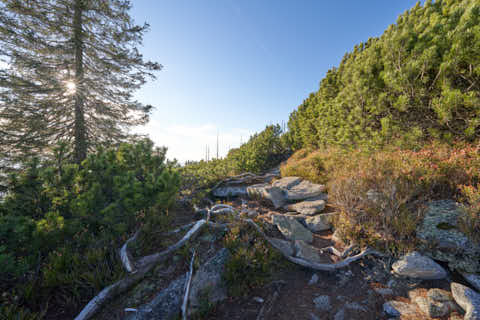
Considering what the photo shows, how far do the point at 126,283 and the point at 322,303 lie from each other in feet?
9.65

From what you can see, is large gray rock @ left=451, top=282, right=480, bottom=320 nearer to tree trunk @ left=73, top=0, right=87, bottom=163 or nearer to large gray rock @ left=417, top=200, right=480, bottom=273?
large gray rock @ left=417, top=200, right=480, bottom=273

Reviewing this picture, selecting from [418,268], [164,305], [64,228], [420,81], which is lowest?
[164,305]

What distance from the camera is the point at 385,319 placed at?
216cm

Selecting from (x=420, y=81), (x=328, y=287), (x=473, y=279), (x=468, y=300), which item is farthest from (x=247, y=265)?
(x=420, y=81)

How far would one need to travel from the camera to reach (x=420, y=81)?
4.95m

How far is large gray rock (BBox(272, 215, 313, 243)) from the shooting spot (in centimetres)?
380

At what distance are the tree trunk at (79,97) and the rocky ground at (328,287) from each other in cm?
609

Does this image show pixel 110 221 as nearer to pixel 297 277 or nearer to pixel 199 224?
pixel 199 224

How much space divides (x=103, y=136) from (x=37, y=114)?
1.93m

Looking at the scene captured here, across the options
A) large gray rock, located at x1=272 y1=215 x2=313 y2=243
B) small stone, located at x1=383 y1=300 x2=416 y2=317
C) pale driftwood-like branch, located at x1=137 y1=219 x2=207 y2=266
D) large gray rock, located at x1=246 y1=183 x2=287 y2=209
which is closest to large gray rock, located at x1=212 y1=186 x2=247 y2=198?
large gray rock, located at x1=246 y1=183 x2=287 y2=209

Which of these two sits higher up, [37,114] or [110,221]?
[37,114]

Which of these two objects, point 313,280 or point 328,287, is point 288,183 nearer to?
point 313,280

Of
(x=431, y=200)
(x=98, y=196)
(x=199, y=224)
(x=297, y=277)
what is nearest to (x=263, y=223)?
(x=297, y=277)

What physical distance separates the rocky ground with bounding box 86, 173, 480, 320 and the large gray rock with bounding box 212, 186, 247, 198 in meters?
2.85
